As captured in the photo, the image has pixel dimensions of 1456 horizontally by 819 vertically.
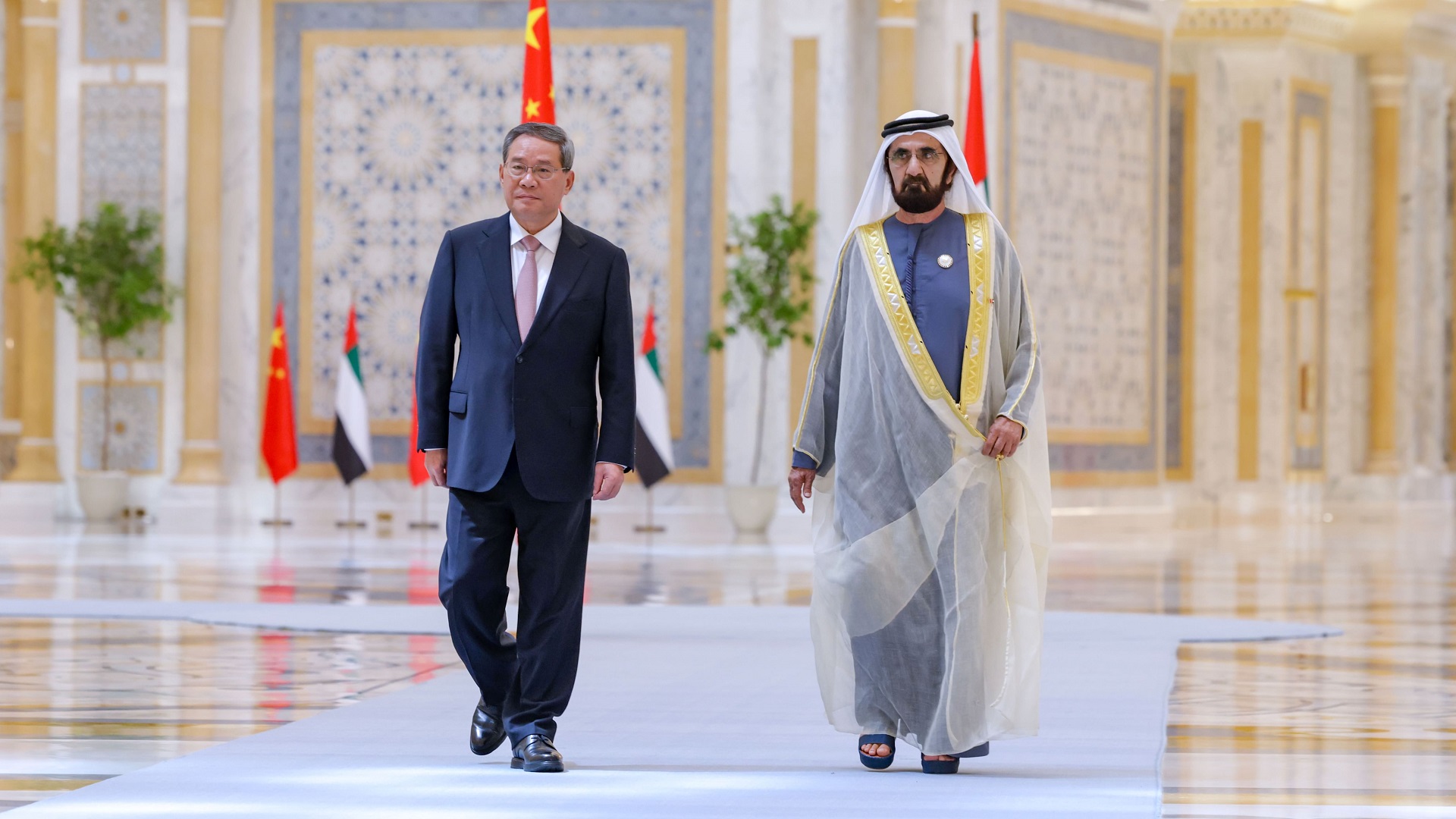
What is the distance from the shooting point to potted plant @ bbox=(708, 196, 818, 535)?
12.0m

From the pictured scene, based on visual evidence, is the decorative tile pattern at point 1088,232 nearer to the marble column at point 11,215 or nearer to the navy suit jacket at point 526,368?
the marble column at point 11,215

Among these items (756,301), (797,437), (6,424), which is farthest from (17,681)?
(6,424)

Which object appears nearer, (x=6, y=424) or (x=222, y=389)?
(x=222, y=389)

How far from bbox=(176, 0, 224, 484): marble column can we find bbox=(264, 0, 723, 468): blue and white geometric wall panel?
35 centimetres

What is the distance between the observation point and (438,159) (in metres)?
13.0

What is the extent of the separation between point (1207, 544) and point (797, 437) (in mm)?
9634

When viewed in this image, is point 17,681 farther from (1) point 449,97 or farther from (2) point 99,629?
(1) point 449,97

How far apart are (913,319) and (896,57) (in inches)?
363

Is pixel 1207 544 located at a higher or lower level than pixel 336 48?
lower

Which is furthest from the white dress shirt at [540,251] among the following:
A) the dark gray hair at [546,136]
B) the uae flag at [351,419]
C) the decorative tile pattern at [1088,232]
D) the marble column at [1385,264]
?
the marble column at [1385,264]

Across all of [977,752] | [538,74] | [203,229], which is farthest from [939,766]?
[203,229]

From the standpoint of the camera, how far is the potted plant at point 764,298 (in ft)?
39.5

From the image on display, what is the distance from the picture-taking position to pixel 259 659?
561 cm

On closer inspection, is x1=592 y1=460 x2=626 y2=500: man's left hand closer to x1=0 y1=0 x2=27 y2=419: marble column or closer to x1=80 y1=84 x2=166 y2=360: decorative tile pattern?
x1=80 y1=84 x2=166 y2=360: decorative tile pattern
